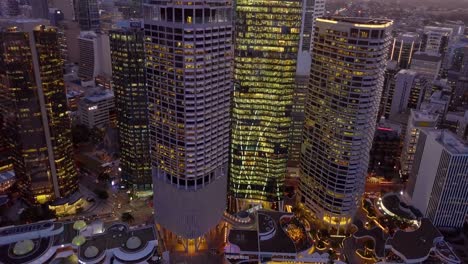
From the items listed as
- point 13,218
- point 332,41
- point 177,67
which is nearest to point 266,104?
point 332,41

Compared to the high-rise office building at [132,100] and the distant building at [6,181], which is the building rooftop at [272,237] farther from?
the distant building at [6,181]

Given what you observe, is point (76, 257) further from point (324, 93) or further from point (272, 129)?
point (324, 93)

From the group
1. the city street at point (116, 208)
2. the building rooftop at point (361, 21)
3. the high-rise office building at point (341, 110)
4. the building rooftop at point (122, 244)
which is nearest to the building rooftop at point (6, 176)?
the city street at point (116, 208)

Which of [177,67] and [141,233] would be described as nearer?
[177,67]

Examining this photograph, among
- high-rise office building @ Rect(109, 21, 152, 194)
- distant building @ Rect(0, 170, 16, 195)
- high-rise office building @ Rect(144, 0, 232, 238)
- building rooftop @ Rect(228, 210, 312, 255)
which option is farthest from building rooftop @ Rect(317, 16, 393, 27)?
distant building @ Rect(0, 170, 16, 195)

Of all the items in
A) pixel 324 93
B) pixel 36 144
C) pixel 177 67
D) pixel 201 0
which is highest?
pixel 201 0

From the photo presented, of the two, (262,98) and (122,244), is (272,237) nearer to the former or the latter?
(122,244)
